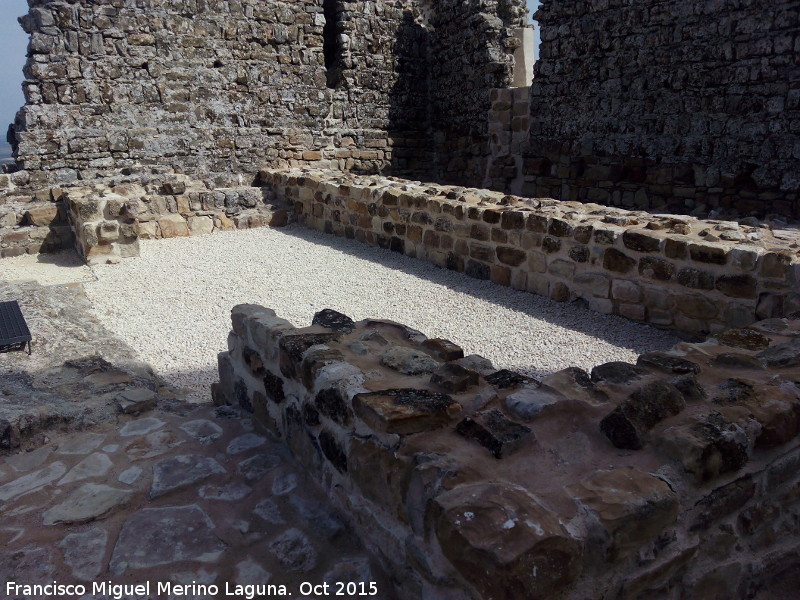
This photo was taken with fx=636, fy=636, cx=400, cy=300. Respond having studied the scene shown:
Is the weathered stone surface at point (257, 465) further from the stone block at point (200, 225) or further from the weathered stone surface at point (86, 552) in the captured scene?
the stone block at point (200, 225)

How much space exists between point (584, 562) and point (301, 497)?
109cm

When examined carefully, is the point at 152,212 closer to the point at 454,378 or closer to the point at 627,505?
the point at 454,378

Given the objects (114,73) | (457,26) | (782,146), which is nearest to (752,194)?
(782,146)

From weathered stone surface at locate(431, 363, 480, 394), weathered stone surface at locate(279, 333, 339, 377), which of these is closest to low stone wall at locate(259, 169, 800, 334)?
weathered stone surface at locate(431, 363, 480, 394)

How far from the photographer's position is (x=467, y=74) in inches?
408

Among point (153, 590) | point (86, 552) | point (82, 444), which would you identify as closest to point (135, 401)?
point (82, 444)

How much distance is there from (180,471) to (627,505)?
1686 millimetres

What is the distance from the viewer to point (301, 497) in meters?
2.24

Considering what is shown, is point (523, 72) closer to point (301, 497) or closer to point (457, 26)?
point (457, 26)

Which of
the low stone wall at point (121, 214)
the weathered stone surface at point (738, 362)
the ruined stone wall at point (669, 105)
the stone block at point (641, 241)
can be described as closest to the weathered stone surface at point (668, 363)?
the weathered stone surface at point (738, 362)

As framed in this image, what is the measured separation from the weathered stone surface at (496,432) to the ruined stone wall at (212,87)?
307 inches

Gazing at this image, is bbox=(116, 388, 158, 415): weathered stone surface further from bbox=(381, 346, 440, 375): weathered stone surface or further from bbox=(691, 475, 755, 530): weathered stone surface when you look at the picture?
bbox=(691, 475, 755, 530): weathered stone surface

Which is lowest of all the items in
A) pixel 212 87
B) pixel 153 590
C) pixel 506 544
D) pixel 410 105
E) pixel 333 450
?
pixel 153 590

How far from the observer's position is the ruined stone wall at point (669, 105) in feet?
21.1
